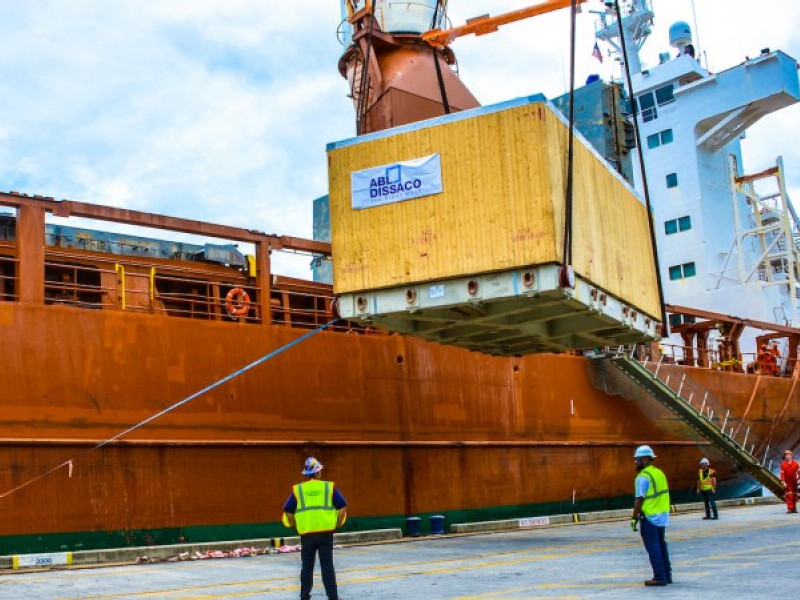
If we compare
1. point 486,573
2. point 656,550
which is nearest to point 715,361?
point 486,573

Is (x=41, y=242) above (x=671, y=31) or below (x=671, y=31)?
below

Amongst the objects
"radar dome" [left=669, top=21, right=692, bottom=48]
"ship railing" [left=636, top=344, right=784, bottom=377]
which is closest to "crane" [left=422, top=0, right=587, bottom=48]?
"ship railing" [left=636, top=344, right=784, bottom=377]

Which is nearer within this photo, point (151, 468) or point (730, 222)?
point (151, 468)

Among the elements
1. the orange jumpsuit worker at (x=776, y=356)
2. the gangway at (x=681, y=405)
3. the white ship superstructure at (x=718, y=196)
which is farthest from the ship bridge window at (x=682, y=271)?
the gangway at (x=681, y=405)

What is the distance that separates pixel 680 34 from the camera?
115 feet

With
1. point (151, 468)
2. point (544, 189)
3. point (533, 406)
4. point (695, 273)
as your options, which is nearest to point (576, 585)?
point (544, 189)

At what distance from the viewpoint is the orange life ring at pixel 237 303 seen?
15234 mm

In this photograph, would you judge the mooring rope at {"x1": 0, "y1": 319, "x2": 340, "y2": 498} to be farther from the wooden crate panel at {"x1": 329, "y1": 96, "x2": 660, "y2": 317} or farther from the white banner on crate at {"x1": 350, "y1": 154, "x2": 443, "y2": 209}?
the white banner on crate at {"x1": 350, "y1": 154, "x2": 443, "y2": 209}

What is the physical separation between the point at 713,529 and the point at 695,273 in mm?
17530

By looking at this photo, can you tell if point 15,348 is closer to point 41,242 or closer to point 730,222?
point 41,242

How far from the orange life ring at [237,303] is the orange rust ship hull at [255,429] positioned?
639mm

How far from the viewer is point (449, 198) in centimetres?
1216

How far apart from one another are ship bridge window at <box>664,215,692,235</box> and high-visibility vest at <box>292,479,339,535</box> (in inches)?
1030

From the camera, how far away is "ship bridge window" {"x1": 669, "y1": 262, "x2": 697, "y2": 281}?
31016 millimetres
